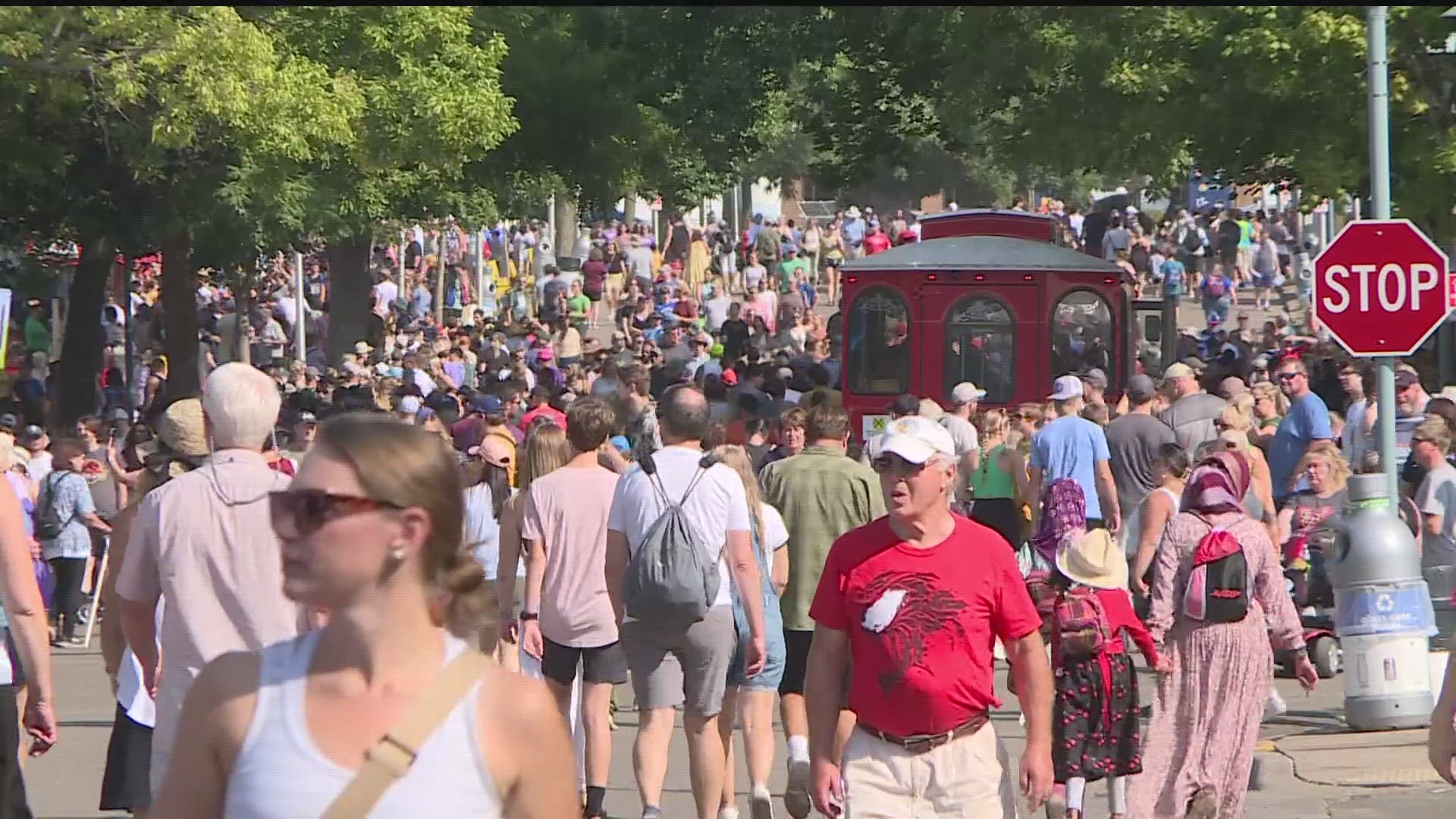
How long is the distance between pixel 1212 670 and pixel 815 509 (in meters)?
1.67

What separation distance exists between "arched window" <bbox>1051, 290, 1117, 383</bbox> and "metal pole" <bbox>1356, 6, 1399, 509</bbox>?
10.5 metres

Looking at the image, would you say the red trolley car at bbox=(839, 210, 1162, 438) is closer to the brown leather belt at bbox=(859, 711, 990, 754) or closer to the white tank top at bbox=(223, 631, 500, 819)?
the brown leather belt at bbox=(859, 711, 990, 754)

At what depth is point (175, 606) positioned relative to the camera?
539 cm

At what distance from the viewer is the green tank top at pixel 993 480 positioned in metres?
14.1

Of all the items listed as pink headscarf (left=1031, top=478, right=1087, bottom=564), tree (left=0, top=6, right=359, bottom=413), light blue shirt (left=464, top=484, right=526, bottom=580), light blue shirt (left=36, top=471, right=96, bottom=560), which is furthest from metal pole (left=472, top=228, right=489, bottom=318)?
pink headscarf (left=1031, top=478, right=1087, bottom=564)

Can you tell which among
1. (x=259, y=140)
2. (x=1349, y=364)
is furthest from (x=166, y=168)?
(x=1349, y=364)

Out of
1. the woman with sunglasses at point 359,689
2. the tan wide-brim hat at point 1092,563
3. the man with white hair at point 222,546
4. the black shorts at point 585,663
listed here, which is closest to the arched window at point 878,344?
the black shorts at point 585,663

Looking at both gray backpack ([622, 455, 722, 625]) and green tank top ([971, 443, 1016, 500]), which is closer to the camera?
gray backpack ([622, 455, 722, 625])

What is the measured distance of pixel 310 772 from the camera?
267 centimetres

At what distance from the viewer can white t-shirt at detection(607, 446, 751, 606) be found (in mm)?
8086

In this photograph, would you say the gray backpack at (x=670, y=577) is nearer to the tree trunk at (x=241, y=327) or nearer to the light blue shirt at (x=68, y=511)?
the light blue shirt at (x=68, y=511)

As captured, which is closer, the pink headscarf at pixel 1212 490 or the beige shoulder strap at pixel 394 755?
the beige shoulder strap at pixel 394 755

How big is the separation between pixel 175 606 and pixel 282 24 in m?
13.5

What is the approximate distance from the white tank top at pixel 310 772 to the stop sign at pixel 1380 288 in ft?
28.7
